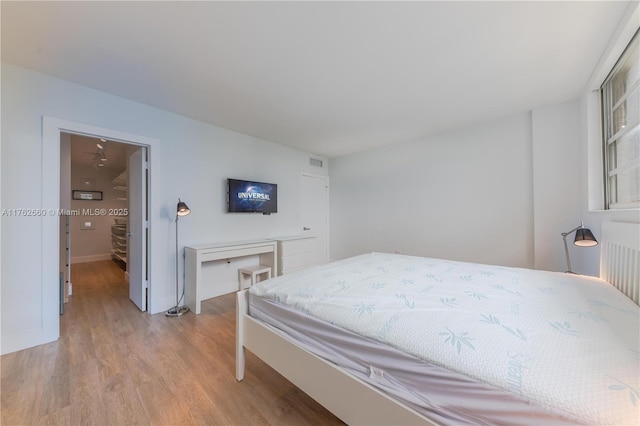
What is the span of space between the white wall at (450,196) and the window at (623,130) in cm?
76

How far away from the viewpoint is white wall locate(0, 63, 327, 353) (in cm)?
202

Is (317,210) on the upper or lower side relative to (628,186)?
lower

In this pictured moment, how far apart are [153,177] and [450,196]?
13.3 ft

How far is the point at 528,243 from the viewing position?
3002mm

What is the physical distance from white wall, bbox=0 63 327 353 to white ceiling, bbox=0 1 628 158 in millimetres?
213

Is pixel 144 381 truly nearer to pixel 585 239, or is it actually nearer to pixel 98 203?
pixel 585 239

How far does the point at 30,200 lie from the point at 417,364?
3.24m

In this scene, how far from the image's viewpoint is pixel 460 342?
92 centimetres

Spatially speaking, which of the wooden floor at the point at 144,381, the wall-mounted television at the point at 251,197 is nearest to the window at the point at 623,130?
the wooden floor at the point at 144,381

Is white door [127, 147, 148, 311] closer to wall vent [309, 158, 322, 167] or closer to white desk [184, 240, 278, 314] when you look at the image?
white desk [184, 240, 278, 314]

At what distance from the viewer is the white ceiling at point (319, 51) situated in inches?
59.5

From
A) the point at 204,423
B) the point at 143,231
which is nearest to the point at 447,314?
the point at 204,423

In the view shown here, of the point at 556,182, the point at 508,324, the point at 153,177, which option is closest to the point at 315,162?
the point at 153,177

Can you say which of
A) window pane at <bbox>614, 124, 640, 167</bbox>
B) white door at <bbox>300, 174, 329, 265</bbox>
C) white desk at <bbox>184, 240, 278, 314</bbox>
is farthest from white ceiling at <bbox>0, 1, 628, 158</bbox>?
white door at <bbox>300, 174, 329, 265</bbox>
